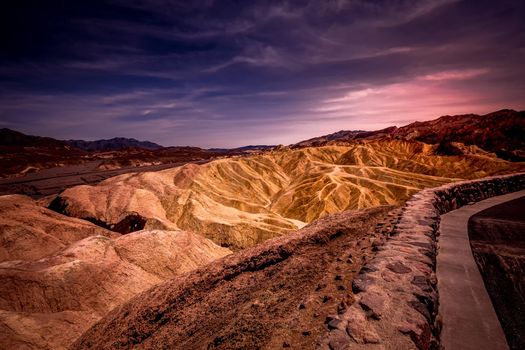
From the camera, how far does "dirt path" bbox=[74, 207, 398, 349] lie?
10.6ft

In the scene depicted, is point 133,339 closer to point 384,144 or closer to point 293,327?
point 293,327

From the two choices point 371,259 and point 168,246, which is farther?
point 168,246

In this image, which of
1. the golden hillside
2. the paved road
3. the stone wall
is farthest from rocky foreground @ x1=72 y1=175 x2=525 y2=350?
the golden hillside

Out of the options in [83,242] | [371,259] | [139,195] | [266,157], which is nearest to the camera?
[371,259]

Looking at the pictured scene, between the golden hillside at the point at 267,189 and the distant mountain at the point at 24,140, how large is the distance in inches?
5670

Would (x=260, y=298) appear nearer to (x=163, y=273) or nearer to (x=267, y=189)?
(x=163, y=273)

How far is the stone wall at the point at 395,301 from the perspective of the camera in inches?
102

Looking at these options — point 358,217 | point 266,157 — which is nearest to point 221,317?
point 358,217

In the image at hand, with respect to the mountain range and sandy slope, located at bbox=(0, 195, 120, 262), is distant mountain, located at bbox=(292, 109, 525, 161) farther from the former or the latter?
sandy slope, located at bbox=(0, 195, 120, 262)

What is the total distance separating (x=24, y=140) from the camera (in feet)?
498

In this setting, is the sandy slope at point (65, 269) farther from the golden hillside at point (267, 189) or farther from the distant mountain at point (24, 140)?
the distant mountain at point (24, 140)

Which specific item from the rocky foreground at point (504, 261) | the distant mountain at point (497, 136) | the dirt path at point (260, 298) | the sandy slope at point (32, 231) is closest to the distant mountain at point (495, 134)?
the distant mountain at point (497, 136)

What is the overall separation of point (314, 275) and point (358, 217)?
297cm

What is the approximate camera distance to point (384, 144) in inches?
3238
